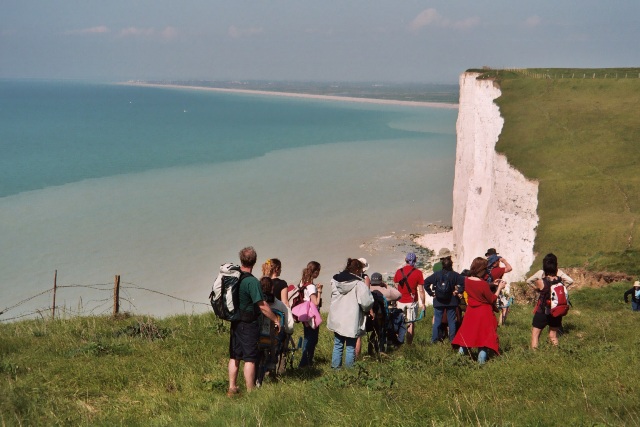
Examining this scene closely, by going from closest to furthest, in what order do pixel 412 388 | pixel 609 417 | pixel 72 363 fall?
pixel 609 417, pixel 412 388, pixel 72 363

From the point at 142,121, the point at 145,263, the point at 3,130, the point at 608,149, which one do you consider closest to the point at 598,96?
the point at 608,149

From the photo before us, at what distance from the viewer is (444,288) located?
10297mm

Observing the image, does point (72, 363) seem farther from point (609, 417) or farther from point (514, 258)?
point (514, 258)

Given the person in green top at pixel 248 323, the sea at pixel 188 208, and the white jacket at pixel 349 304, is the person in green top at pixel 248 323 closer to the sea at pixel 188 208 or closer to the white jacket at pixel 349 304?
the white jacket at pixel 349 304

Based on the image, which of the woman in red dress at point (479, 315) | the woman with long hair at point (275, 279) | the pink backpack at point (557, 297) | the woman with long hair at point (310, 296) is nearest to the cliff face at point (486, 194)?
the pink backpack at point (557, 297)

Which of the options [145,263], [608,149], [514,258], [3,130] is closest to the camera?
[514,258]

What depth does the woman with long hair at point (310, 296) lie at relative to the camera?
9.16 meters

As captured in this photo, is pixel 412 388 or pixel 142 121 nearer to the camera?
pixel 412 388

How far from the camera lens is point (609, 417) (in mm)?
6043

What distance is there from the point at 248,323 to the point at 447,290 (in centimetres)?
380

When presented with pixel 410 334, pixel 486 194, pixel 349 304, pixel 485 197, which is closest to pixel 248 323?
pixel 349 304

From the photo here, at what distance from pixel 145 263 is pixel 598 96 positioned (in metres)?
30.0

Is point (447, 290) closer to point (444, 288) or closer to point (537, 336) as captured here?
point (444, 288)

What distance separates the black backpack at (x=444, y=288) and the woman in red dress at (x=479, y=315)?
55.8 inches
